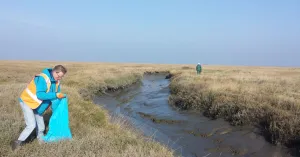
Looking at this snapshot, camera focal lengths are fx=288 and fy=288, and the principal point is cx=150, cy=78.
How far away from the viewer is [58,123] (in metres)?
7.35

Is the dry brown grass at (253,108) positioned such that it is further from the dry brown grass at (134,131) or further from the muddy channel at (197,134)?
the muddy channel at (197,134)

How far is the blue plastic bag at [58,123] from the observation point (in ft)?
23.7

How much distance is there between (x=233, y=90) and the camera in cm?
1572

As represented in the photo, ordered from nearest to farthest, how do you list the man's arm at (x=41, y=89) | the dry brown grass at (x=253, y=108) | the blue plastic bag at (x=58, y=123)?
the man's arm at (x=41, y=89)
the blue plastic bag at (x=58, y=123)
the dry brown grass at (x=253, y=108)

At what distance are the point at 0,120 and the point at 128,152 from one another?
12.8ft

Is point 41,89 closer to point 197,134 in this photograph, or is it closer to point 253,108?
point 197,134

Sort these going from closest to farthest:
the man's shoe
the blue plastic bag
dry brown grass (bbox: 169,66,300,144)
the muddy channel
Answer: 1. the man's shoe
2. the blue plastic bag
3. the muddy channel
4. dry brown grass (bbox: 169,66,300,144)

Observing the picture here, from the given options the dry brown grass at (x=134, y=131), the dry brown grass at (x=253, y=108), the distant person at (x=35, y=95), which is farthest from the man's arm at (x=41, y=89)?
the dry brown grass at (x=253, y=108)

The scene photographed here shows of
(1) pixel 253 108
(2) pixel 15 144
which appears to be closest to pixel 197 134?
(1) pixel 253 108

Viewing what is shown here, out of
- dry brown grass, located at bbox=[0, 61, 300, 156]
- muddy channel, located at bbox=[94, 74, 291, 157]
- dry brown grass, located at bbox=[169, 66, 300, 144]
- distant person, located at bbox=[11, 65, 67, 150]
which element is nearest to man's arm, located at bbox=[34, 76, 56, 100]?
distant person, located at bbox=[11, 65, 67, 150]

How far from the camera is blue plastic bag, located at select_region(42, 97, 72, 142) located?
7227 millimetres

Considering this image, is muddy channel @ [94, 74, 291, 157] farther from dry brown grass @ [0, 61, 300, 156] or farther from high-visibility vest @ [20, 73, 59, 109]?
high-visibility vest @ [20, 73, 59, 109]

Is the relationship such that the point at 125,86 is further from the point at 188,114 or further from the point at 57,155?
the point at 57,155

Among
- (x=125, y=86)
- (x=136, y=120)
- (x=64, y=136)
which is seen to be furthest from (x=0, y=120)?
(x=125, y=86)
